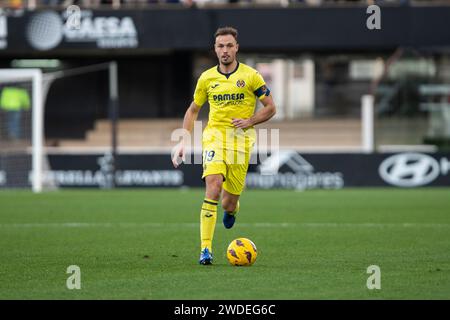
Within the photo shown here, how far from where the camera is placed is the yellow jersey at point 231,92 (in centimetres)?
1091

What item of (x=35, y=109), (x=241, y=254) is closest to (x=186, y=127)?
(x=241, y=254)

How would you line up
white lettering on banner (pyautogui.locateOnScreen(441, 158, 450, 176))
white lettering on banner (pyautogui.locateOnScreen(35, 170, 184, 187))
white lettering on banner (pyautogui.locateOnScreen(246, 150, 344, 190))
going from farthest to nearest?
white lettering on banner (pyautogui.locateOnScreen(35, 170, 184, 187)) → white lettering on banner (pyautogui.locateOnScreen(246, 150, 344, 190)) → white lettering on banner (pyautogui.locateOnScreen(441, 158, 450, 176))

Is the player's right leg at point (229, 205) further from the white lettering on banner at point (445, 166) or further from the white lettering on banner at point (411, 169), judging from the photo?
the white lettering on banner at point (445, 166)

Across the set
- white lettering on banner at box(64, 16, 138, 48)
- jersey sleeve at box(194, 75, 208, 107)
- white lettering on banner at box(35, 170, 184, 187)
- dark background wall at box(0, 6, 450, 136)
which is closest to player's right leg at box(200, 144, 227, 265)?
jersey sleeve at box(194, 75, 208, 107)

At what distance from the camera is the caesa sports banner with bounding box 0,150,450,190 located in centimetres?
2827

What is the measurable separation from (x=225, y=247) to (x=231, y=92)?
95.9 inches

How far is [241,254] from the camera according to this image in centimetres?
1034

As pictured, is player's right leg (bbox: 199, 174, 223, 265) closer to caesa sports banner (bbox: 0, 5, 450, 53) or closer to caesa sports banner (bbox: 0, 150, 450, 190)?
caesa sports banner (bbox: 0, 150, 450, 190)

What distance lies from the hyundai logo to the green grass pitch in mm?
5136

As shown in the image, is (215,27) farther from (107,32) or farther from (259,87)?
(259,87)

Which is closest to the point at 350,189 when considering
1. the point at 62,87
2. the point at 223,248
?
the point at 62,87

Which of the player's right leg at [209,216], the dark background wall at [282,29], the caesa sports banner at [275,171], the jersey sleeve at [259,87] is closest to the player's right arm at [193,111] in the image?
the player's right leg at [209,216]
